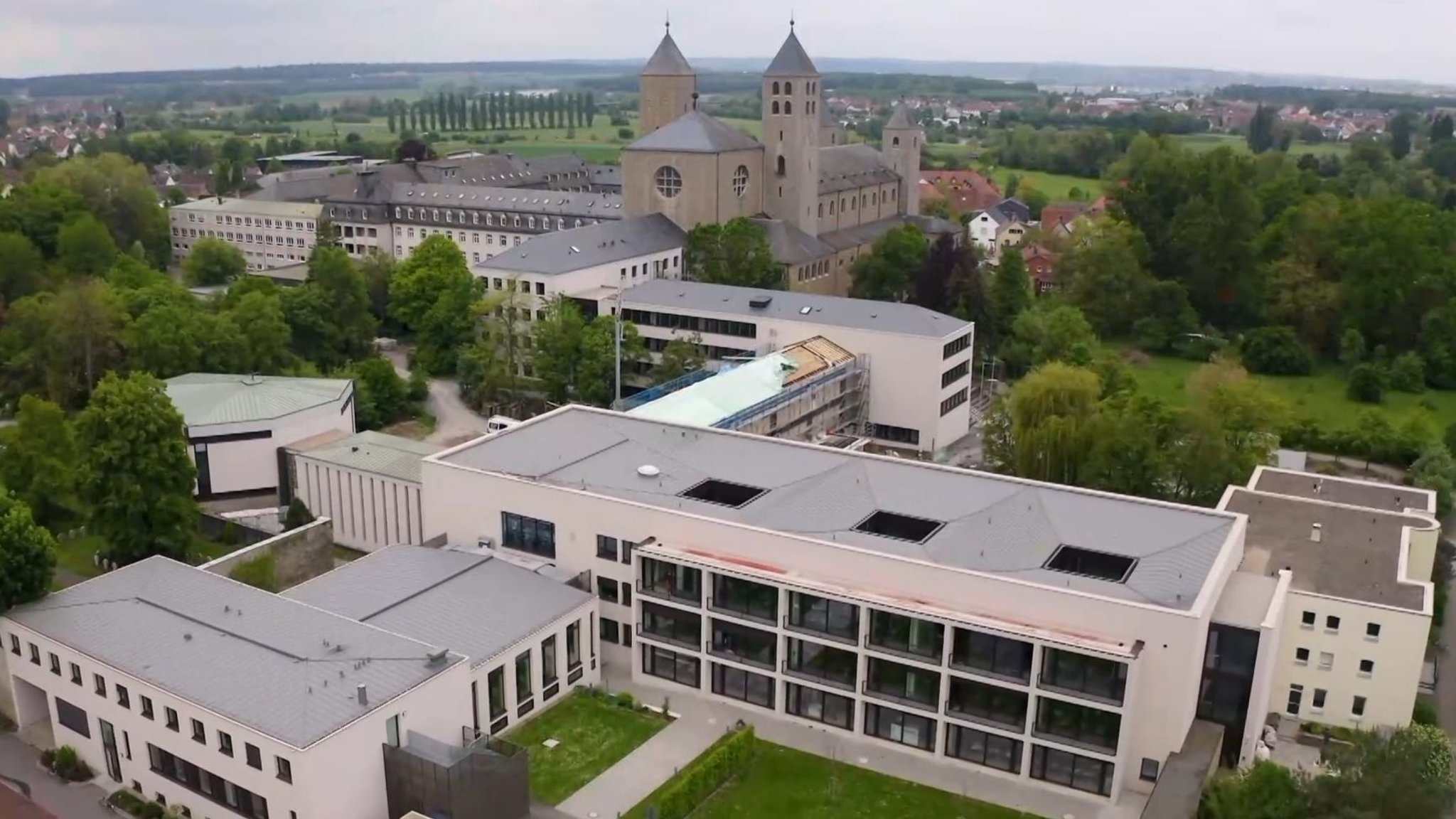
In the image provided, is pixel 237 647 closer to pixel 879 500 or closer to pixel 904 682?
pixel 904 682

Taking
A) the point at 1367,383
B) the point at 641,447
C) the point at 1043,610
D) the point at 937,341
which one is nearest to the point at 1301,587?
the point at 1043,610

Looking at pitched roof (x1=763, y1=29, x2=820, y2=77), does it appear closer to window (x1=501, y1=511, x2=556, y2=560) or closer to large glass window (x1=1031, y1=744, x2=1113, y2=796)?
window (x1=501, y1=511, x2=556, y2=560)

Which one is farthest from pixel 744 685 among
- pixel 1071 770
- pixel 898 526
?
pixel 1071 770

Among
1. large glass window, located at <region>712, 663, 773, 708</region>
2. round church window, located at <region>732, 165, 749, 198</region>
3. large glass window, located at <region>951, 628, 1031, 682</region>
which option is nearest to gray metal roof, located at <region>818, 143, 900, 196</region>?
A: round church window, located at <region>732, 165, 749, 198</region>

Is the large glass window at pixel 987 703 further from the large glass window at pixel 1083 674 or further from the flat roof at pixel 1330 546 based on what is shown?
the flat roof at pixel 1330 546

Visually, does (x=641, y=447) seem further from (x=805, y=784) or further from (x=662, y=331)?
(x=662, y=331)
